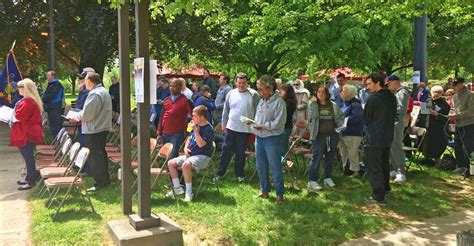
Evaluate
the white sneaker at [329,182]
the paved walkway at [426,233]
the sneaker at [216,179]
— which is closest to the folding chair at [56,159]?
the sneaker at [216,179]

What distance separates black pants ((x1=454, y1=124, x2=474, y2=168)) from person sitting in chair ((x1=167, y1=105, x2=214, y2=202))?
480 cm

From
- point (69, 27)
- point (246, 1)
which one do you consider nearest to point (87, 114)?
point (69, 27)

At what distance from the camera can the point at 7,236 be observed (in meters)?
5.61

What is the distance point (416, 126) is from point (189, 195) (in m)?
5.06

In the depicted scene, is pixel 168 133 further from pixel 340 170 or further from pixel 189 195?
pixel 340 170

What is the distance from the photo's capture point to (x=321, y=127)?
7516mm

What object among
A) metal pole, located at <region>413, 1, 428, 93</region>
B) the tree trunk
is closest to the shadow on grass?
the tree trunk

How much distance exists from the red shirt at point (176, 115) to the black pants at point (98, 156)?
3.30ft

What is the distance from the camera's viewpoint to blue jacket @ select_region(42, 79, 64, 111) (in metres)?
11.9

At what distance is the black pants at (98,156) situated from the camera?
7.50 metres

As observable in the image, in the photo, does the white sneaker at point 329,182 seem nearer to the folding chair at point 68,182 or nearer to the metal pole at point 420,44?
the metal pole at point 420,44

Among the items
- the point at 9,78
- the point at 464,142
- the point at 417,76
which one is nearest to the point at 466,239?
the point at 464,142

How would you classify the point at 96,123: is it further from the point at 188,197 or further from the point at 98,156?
the point at 188,197

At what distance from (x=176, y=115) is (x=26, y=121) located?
2.40m
